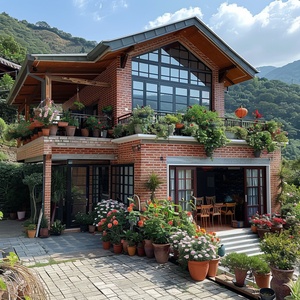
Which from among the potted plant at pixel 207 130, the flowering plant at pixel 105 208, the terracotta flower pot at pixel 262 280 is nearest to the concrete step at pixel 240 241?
the potted plant at pixel 207 130

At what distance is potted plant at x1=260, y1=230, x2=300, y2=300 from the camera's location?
5520mm

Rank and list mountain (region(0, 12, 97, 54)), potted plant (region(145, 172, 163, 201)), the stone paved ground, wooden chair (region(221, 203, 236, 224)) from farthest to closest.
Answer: mountain (region(0, 12, 97, 54)) → wooden chair (region(221, 203, 236, 224)) → potted plant (region(145, 172, 163, 201)) → the stone paved ground

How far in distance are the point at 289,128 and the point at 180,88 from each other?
32.9 m

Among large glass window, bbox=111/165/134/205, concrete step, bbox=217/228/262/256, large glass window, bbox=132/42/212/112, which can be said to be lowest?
concrete step, bbox=217/228/262/256

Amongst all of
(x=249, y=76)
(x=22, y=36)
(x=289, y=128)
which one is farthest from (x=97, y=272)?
(x=22, y=36)

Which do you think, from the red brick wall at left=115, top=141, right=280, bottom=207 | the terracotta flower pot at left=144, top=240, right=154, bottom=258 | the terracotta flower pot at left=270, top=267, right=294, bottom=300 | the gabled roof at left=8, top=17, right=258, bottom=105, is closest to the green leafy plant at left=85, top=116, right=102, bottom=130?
the red brick wall at left=115, top=141, right=280, bottom=207

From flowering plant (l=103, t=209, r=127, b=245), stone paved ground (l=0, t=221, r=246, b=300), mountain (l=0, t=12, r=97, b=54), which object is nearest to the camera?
stone paved ground (l=0, t=221, r=246, b=300)

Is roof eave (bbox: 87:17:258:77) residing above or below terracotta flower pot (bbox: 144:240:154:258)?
above

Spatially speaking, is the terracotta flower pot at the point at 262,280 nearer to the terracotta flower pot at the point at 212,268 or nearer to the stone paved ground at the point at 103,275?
the stone paved ground at the point at 103,275

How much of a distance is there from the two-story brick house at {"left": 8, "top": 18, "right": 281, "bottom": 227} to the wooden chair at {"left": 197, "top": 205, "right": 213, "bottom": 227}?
963 mm

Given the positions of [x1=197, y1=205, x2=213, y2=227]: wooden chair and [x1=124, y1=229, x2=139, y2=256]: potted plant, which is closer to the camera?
[x1=124, y1=229, x2=139, y2=256]: potted plant

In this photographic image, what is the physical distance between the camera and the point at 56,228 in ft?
34.3

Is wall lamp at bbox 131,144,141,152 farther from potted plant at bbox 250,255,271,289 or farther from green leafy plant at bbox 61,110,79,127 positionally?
potted plant at bbox 250,255,271,289

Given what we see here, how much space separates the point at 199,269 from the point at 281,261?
1.67m
